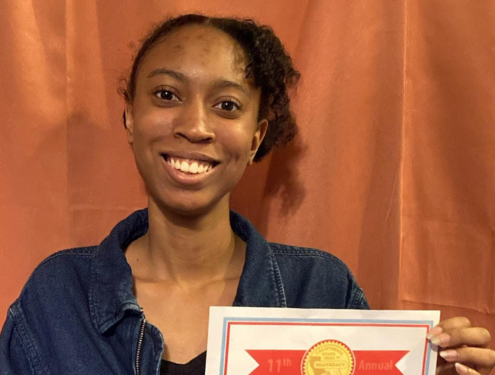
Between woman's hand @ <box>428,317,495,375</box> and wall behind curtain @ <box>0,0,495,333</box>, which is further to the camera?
wall behind curtain @ <box>0,0,495,333</box>

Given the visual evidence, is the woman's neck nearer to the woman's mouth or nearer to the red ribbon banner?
the woman's mouth

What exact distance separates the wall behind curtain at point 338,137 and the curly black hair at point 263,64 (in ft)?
0.26

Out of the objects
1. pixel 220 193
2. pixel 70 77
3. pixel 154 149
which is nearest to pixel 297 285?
pixel 220 193

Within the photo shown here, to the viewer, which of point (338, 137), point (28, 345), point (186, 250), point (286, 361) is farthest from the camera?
point (338, 137)

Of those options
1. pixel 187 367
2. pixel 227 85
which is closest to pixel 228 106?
pixel 227 85

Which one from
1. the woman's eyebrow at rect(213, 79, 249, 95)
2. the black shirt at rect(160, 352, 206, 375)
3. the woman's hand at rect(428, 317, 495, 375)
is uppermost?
the woman's eyebrow at rect(213, 79, 249, 95)

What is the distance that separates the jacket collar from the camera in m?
0.80

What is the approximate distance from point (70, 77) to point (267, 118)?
0.37 m

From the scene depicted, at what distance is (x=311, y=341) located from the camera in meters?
0.70

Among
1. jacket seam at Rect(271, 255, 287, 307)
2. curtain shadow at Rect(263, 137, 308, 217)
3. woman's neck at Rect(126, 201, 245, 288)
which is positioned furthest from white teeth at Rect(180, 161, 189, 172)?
curtain shadow at Rect(263, 137, 308, 217)

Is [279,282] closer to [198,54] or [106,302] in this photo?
[106,302]

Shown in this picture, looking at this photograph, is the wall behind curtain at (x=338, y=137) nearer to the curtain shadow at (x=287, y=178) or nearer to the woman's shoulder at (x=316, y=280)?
the curtain shadow at (x=287, y=178)

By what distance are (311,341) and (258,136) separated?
0.37 meters

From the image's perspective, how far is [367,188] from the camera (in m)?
1.03
